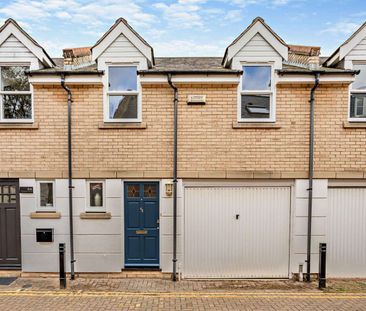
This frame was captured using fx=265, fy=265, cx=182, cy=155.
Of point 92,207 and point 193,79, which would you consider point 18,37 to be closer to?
point 193,79

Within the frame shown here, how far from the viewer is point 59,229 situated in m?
6.94

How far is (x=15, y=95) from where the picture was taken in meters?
7.03

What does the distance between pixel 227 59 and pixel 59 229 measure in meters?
6.35

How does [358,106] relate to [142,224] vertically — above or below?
above

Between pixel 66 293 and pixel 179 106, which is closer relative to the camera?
pixel 66 293

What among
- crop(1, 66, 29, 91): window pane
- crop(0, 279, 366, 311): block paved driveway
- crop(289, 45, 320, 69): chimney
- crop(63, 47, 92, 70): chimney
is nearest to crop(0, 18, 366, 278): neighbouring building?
crop(1, 66, 29, 91): window pane

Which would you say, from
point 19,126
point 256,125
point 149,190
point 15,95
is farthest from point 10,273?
point 256,125

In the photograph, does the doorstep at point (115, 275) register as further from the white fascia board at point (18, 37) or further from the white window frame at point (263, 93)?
the white fascia board at point (18, 37)

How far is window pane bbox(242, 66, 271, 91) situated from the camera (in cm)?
696

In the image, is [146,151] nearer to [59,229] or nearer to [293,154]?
[59,229]

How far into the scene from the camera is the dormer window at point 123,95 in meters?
6.97

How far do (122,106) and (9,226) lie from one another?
4381mm

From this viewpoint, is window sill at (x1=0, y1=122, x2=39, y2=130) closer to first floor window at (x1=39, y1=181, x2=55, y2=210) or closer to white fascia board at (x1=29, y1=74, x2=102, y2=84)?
white fascia board at (x1=29, y1=74, x2=102, y2=84)

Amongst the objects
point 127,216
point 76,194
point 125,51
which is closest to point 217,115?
point 125,51
